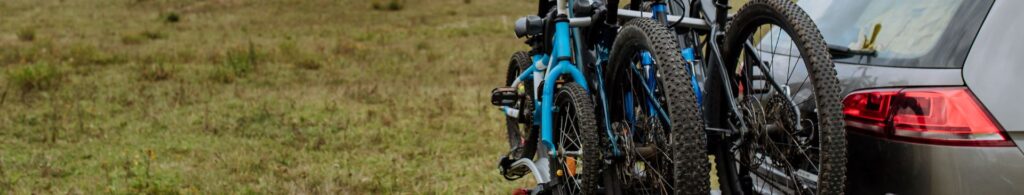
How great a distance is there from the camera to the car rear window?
9.39ft

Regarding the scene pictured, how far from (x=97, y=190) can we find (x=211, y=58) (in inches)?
A: 346

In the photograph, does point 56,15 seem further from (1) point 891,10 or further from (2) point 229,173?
(1) point 891,10

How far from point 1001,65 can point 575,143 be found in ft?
5.62

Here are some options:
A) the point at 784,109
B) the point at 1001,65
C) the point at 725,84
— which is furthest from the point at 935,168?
the point at 725,84

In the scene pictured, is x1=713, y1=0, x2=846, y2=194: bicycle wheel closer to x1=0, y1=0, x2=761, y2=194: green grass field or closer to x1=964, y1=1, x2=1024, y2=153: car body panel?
x1=964, y1=1, x2=1024, y2=153: car body panel

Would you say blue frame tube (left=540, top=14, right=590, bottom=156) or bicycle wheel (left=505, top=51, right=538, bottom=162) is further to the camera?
bicycle wheel (left=505, top=51, right=538, bottom=162)

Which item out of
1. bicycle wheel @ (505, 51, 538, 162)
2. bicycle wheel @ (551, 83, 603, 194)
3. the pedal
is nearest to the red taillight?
bicycle wheel @ (551, 83, 603, 194)

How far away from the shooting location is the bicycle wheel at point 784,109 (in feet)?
8.95

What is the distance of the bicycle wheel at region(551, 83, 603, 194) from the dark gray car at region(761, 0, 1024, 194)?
966 mm

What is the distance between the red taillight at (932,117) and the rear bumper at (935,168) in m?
0.02

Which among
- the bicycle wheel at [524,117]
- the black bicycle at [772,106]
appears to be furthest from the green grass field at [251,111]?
the black bicycle at [772,106]

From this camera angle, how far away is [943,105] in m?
2.81

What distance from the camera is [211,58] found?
47.9 feet

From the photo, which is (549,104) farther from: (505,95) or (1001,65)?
(1001,65)
